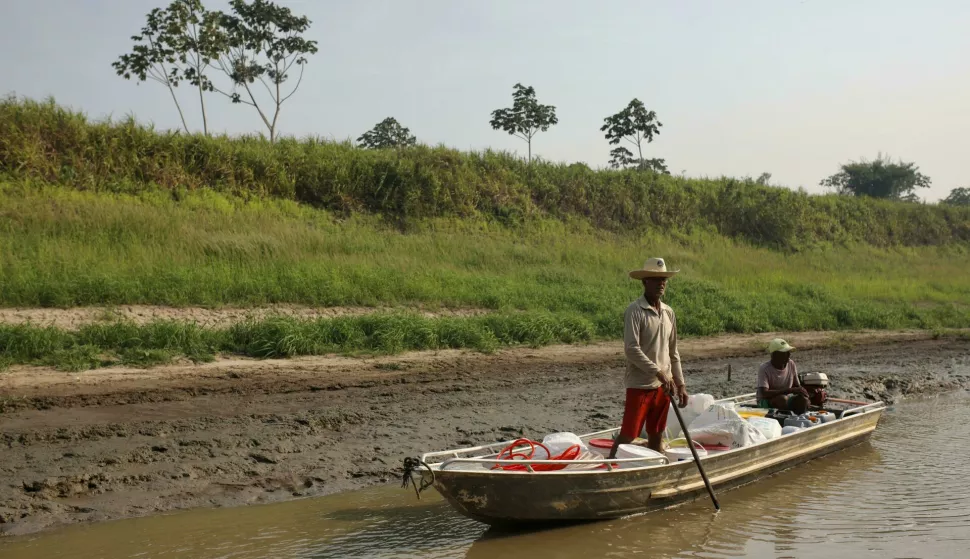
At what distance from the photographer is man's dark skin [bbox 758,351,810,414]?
8641 mm

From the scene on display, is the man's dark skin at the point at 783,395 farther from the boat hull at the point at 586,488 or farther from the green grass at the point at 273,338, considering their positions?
the green grass at the point at 273,338

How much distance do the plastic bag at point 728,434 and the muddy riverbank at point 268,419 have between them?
186 centimetres

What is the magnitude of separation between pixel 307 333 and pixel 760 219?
21421 mm

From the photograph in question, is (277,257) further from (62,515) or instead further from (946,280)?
(946,280)

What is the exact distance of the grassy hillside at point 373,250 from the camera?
11547 millimetres

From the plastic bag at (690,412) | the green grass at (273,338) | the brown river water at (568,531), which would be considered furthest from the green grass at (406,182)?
the plastic bag at (690,412)

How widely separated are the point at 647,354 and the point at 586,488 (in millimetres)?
1169

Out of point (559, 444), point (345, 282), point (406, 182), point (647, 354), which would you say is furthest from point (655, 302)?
point (406, 182)

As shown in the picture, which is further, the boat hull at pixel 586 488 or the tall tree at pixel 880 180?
the tall tree at pixel 880 180

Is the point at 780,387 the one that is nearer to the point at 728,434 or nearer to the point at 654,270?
the point at 728,434

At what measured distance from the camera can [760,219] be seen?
29016 mm

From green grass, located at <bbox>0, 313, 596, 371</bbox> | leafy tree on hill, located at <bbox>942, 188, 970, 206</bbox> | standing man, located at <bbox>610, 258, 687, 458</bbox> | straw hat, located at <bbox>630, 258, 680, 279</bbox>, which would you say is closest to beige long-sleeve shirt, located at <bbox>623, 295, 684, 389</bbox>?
standing man, located at <bbox>610, 258, 687, 458</bbox>

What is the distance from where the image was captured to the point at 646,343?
255 inches

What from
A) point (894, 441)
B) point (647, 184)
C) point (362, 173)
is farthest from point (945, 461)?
point (647, 184)
